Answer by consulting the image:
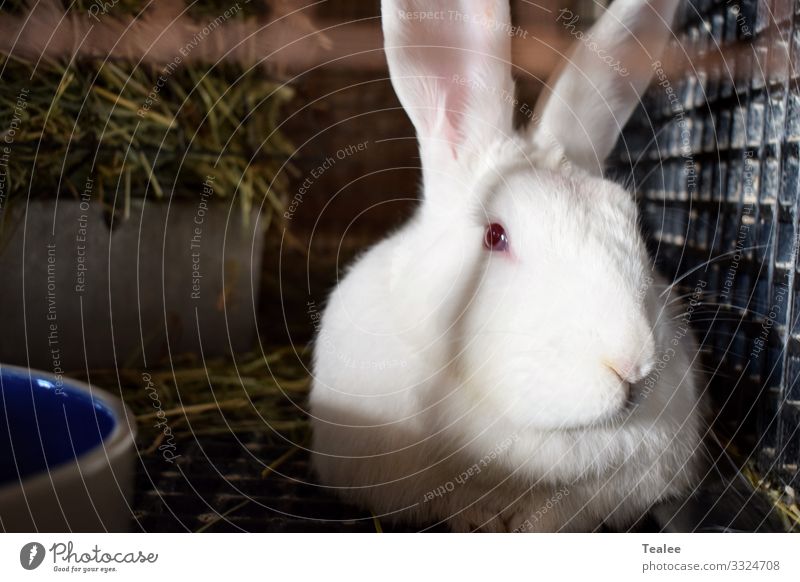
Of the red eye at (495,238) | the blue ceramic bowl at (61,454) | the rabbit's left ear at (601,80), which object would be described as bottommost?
the blue ceramic bowl at (61,454)

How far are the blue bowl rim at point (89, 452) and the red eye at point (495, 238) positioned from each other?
0.28 m

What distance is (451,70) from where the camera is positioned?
62 centimetres

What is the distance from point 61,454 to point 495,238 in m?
0.38

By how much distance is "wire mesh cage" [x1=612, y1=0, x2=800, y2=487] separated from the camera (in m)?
0.64

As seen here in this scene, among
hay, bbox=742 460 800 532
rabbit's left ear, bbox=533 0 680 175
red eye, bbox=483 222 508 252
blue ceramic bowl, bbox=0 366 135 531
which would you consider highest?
rabbit's left ear, bbox=533 0 680 175

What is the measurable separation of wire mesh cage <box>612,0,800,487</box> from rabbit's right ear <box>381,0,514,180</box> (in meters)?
0.13

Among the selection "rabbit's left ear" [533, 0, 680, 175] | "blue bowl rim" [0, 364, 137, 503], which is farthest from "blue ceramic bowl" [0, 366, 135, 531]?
"rabbit's left ear" [533, 0, 680, 175]

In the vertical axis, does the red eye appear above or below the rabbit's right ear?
below

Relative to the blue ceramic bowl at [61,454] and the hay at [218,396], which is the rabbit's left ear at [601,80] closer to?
the hay at [218,396]

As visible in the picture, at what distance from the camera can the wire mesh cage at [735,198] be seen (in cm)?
64

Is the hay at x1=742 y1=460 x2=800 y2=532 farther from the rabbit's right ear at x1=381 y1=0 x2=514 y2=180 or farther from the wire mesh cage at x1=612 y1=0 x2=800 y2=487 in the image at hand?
the rabbit's right ear at x1=381 y1=0 x2=514 y2=180

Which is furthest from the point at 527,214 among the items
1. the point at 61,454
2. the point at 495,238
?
the point at 61,454

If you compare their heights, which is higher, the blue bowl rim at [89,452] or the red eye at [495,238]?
the red eye at [495,238]

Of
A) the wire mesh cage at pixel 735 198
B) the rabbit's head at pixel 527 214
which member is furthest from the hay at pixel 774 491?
the rabbit's head at pixel 527 214
